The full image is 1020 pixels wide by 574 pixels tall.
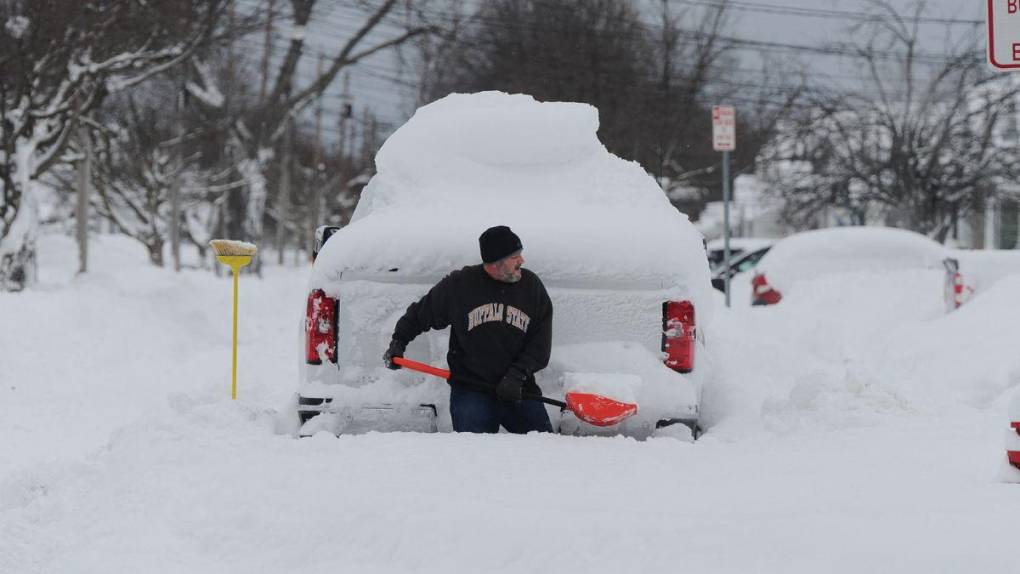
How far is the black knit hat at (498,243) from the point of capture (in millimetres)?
4641

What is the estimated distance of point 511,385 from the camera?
476cm

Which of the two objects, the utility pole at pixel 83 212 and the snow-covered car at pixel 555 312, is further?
the utility pole at pixel 83 212

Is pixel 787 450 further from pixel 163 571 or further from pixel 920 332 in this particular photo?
pixel 920 332

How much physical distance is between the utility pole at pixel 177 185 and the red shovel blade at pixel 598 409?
21.8 m

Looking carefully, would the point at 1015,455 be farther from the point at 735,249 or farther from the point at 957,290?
the point at 735,249

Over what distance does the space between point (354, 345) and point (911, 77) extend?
25548 mm

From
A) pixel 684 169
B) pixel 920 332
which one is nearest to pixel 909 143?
pixel 684 169

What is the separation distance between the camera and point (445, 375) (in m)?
4.89

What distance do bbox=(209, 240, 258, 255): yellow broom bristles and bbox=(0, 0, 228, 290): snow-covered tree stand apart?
28.8ft

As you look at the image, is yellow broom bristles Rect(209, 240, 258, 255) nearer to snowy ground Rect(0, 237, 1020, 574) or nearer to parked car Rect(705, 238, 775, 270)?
snowy ground Rect(0, 237, 1020, 574)

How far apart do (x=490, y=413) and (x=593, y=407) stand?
48 cm

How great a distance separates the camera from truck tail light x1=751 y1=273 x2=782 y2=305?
48.2 feet

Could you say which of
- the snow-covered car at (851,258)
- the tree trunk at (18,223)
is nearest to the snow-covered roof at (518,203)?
the snow-covered car at (851,258)

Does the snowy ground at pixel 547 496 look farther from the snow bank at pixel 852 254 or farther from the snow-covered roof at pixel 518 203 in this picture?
the snow bank at pixel 852 254
